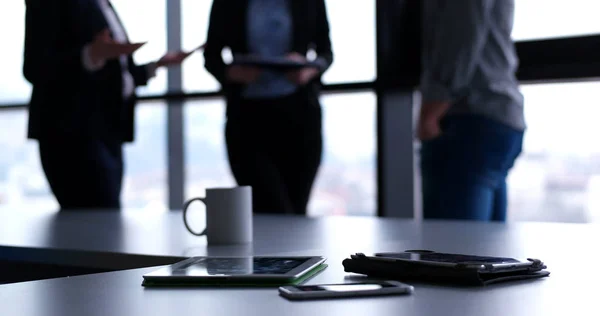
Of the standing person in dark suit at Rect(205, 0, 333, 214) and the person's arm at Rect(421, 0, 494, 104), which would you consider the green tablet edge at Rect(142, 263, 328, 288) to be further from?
the standing person in dark suit at Rect(205, 0, 333, 214)

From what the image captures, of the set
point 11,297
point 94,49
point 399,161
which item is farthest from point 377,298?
point 399,161

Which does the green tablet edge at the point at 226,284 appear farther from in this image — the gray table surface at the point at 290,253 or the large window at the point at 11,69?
the large window at the point at 11,69

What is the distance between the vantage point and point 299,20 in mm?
2744

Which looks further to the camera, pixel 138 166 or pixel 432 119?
pixel 138 166

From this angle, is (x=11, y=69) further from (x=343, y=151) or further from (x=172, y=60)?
(x=172, y=60)

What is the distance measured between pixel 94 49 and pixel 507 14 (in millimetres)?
1248

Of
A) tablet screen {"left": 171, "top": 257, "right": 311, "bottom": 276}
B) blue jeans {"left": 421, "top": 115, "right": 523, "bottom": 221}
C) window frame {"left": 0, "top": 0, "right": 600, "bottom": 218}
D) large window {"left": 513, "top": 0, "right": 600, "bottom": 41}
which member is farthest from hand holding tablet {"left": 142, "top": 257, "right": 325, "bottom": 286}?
large window {"left": 513, "top": 0, "right": 600, "bottom": 41}

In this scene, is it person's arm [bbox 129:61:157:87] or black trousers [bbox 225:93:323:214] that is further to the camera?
person's arm [bbox 129:61:157:87]

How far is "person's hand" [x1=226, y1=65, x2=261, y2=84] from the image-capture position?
265cm

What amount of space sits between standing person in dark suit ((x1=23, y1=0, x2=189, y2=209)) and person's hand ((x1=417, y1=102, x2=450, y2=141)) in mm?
1044

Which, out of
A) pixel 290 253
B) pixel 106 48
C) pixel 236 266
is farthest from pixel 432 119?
pixel 236 266

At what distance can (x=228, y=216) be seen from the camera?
139 cm

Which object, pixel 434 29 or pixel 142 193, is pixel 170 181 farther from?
pixel 434 29

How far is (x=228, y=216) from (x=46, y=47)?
1.45 m
